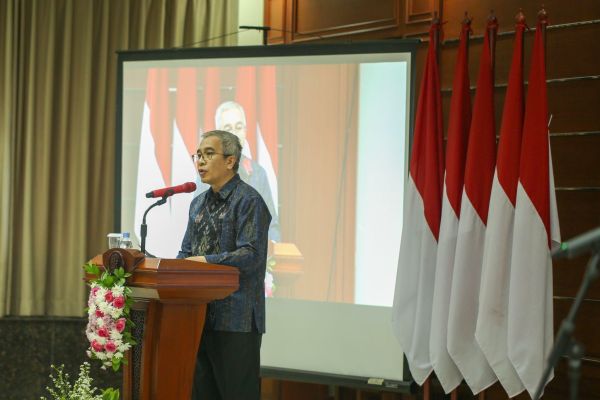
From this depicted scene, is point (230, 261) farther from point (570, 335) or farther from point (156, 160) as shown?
point (156, 160)

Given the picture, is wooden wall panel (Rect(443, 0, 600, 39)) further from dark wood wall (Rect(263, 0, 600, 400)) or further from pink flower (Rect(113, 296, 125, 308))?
pink flower (Rect(113, 296, 125, 308))

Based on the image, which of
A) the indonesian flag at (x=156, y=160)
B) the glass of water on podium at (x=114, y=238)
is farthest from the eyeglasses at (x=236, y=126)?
the glass of water on podium at (x=114, y=238)

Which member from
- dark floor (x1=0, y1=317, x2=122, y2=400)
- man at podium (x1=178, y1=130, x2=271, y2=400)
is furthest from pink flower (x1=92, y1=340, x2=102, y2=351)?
dark floor (x1=0, y1=317, x2=122, y2=400)

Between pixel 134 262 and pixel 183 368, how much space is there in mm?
459

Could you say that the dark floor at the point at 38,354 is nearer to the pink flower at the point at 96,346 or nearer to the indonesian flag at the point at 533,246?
the pink flower at the point at 96,346

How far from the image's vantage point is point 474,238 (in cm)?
397

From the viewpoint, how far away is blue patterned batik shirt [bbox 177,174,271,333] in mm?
3281

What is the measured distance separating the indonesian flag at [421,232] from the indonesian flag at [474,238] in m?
0.18

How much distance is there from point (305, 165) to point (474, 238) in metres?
1.11

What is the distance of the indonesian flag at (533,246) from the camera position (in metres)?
3.73

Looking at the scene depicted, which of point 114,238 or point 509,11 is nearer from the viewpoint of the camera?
point 114,238

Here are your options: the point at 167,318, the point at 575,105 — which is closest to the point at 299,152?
the point at 575,105

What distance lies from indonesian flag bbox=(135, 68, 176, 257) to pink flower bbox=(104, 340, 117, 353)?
6.08ft

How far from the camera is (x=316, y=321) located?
455 cm
